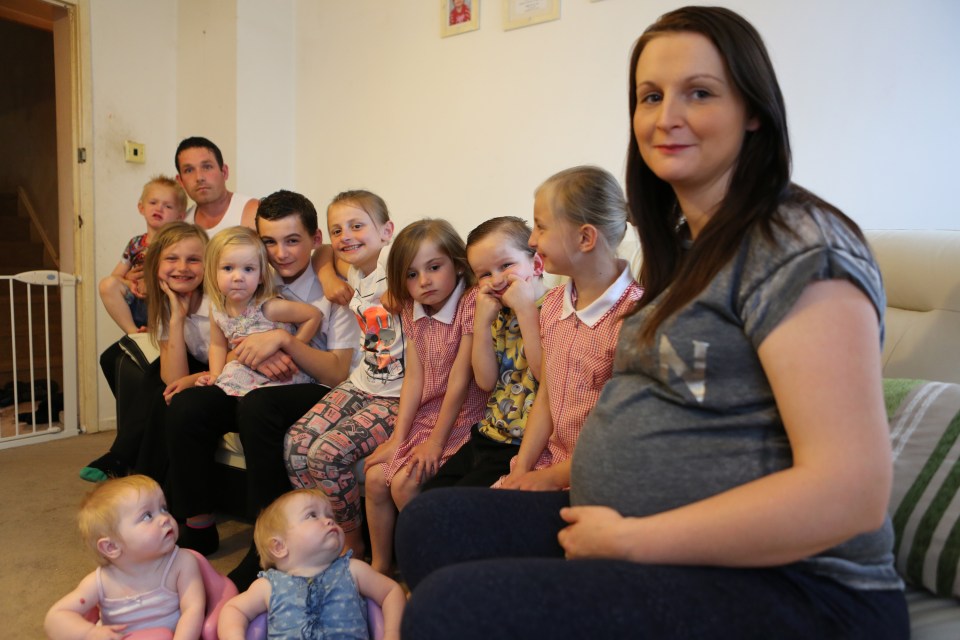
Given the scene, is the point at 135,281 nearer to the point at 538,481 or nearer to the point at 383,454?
the point at 383,454

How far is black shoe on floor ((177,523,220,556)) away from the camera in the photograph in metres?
1.94

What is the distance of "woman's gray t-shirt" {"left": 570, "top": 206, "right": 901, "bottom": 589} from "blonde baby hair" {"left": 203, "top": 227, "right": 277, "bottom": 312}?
5.10ft

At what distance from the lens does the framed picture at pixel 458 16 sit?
2.74 meters

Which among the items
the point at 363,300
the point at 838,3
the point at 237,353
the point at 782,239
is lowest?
the point at 237,353

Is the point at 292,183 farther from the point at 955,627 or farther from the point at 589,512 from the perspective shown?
the point at 955,627

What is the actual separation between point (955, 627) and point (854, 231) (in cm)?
55

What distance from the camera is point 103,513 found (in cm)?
134

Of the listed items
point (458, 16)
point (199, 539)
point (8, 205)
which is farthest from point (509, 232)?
point (8, 205)

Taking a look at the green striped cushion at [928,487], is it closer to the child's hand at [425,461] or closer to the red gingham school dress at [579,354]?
the red gingham school dress at [579,354]

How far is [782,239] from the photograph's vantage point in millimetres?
702

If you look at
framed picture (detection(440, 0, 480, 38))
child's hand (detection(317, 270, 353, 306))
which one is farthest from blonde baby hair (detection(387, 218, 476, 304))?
framed picture (detection(440, 0, 480, 38))

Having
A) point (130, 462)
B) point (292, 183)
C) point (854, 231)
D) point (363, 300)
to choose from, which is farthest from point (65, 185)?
point (854, 231)

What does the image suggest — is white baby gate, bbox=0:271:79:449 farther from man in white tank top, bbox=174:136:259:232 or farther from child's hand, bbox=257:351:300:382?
child's hand, bbox=257:351:300:382

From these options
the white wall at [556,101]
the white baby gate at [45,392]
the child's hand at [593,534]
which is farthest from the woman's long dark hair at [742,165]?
the white baby gate at [45,392]
